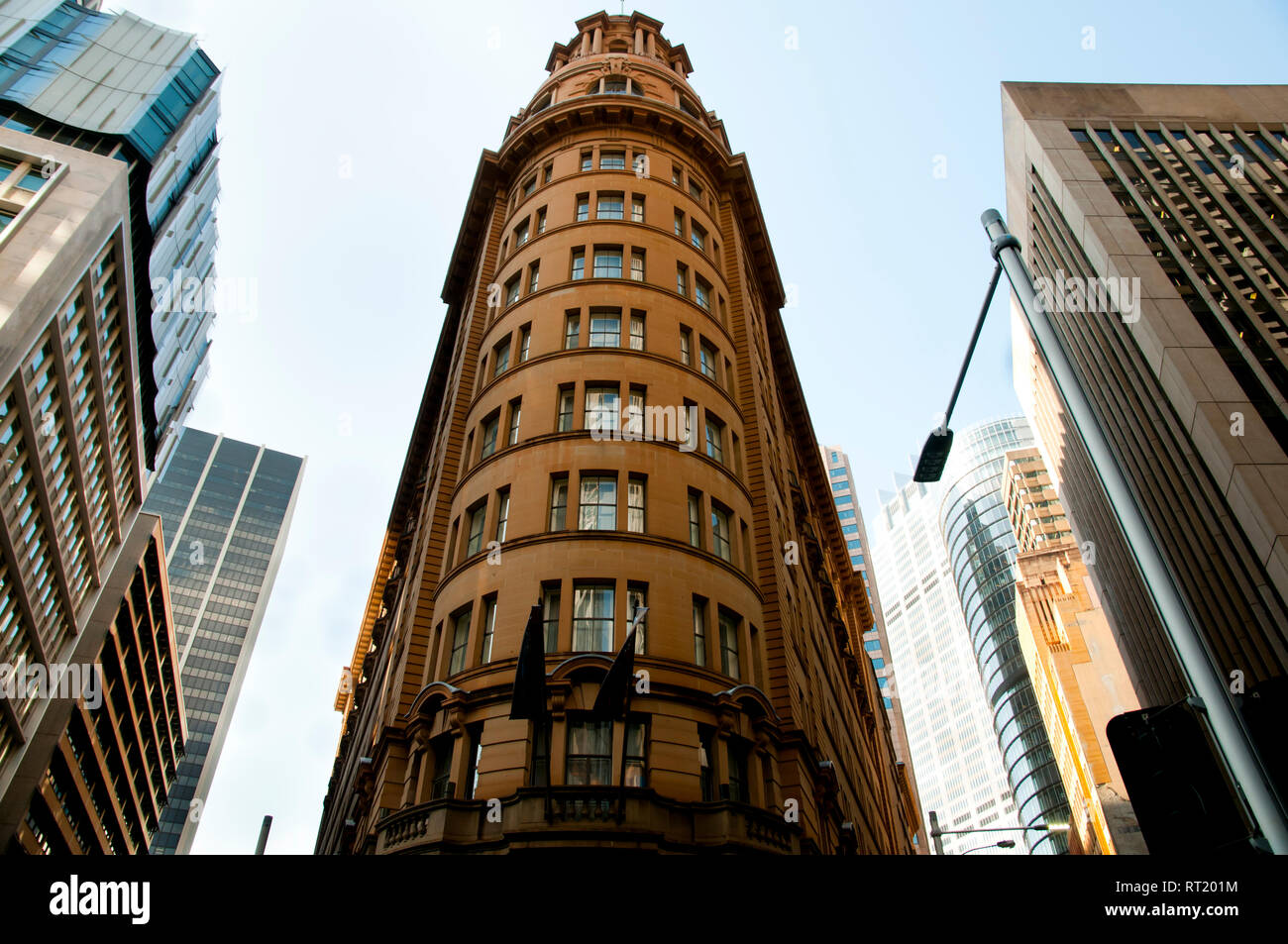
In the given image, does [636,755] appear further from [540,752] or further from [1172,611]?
[1172,611]

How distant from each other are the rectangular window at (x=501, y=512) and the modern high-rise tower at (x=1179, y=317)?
17729 mm

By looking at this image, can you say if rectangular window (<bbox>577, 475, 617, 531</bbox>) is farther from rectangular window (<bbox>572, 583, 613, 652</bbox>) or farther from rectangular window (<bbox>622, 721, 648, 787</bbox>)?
rectangular window (<bbox>622, 721, 648, 787</bbox>)

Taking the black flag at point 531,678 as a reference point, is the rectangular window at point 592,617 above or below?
above

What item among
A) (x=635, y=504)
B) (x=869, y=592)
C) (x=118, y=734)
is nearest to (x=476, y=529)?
(x=635, y=504)

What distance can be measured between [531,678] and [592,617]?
432cm

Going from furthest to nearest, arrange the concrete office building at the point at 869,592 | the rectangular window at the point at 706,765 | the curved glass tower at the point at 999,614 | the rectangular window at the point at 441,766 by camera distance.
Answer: the concrete office building at the point at 869,592 < the curved glass tower at the point at 999,614 < the rectangular window at the point at 441,766 < the rectangular window at the point at 706,765

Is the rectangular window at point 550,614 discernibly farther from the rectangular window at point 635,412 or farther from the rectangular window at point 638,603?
the rectangular window at point 635,412

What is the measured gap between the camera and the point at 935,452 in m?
11.2

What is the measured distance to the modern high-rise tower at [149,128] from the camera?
75.2 meters

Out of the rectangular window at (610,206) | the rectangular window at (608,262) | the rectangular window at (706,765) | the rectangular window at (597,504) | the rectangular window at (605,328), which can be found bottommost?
the rectangular window at (706,765)

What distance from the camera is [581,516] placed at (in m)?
22.9

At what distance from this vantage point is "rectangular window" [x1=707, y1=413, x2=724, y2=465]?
27094mm

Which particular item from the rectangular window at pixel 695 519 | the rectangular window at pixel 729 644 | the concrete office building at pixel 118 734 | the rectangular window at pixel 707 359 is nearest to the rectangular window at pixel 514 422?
the rectangular window at pixel 695 519

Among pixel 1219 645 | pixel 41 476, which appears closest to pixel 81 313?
pixel 41 476
